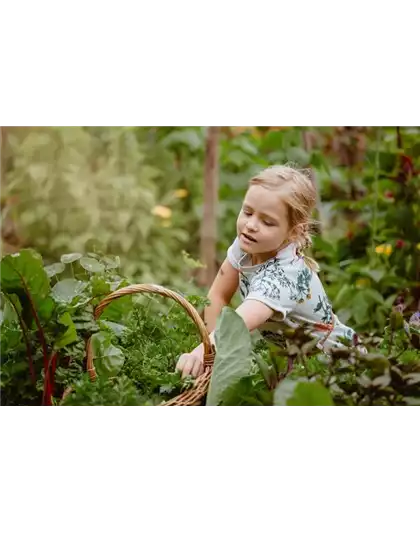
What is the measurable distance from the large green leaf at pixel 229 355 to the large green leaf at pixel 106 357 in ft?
0.62

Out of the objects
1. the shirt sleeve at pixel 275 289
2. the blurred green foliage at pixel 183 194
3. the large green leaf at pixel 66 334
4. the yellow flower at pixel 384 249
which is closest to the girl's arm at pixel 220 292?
the shirt sleeve at pixel 275 289

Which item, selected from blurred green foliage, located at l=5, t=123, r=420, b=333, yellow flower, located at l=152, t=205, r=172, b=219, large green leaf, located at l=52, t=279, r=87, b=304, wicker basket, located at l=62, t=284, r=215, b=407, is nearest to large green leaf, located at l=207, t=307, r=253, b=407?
wicker basket, located at l=62, t=284, r=215, b=407

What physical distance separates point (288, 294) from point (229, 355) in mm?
231

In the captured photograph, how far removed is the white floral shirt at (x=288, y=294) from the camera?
1.53 meters

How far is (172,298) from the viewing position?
4.58 ft

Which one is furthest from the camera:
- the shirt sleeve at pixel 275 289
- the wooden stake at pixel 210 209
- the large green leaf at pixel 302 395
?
the wooden stake at pixel 210 209

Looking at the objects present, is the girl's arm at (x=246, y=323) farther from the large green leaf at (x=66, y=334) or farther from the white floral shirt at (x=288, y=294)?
the large green leaf at (x=66, y=334)

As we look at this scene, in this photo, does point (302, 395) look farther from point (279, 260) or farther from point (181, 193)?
point (181, 193)

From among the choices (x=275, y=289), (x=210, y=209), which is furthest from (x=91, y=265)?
(x=210, y=209)

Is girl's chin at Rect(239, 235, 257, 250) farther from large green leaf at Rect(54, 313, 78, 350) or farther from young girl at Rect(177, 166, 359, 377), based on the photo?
large green leaf at Rect(54, 313, 78, 350)

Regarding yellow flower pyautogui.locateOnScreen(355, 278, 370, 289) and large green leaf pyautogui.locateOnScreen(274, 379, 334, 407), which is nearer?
large green leaf pyautogui.locateOnScreen(274, 379, 334, 407)

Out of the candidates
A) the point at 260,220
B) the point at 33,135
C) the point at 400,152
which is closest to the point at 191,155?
the point at 33,135

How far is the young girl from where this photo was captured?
60.1 inches

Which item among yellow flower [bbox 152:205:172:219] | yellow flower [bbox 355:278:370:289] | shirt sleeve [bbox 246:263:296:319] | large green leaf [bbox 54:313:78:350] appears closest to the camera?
large green leaf [bbox 54:313:78:350]
